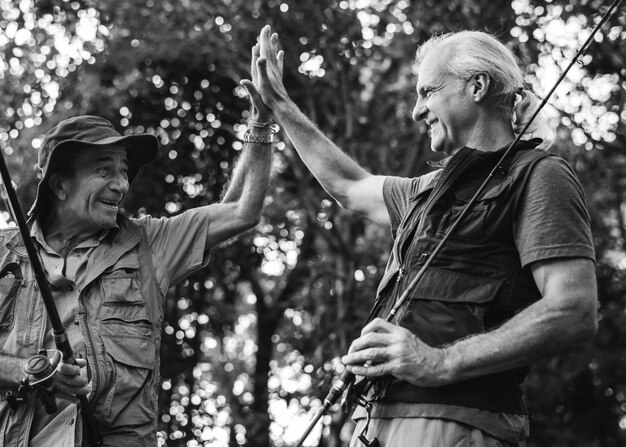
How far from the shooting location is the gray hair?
12.1 ft

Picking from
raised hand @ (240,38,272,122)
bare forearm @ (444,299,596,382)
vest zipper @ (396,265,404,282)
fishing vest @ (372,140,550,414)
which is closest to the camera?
bare forearm @ (444,299,596,382)

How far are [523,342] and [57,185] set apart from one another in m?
2.32

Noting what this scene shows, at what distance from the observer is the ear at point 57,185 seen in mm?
4539

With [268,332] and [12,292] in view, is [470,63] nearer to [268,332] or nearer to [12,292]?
[12,292]

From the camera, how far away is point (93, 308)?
419 cm

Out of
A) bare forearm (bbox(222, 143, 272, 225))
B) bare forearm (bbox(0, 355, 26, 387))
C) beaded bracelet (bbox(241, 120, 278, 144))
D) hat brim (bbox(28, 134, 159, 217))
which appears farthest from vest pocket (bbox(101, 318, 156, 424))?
beaded bracelet (bbox(241, 120, 278, 144))

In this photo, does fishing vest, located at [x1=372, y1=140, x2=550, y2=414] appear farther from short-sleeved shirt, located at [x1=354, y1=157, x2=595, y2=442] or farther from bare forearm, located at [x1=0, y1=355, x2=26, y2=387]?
bare forearm, located at [x1=0, y1=355, x2=26, y2=387]

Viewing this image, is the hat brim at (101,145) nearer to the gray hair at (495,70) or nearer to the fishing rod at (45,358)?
the fishing rod at (45,358)

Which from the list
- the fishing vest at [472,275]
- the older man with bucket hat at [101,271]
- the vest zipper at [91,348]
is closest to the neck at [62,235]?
the older man with bucket hat at [101,271]

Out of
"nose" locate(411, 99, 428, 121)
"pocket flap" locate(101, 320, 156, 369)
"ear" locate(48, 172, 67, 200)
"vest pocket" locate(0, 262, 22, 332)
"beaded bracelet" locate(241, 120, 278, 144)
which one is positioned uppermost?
"nose" locate(411, 99, 428, 121)

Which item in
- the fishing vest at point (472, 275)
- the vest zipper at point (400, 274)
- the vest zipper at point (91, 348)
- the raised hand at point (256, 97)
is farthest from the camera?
the raised hand at point (256, 97)

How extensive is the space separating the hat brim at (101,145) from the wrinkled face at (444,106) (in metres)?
1.35

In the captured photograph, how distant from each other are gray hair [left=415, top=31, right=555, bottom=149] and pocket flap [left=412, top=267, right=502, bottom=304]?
69 cm

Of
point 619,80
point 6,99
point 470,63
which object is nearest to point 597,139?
point 619,80
